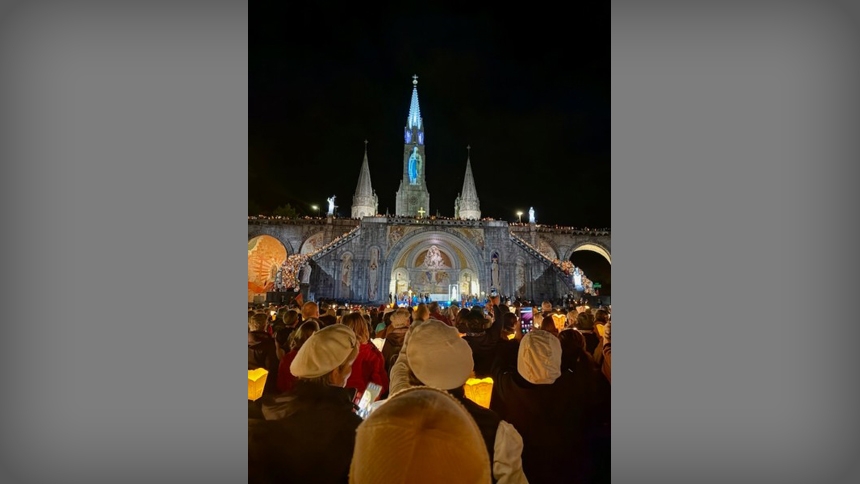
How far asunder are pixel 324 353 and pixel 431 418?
1286mm

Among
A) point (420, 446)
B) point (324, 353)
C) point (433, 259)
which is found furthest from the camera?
point (433, 259)

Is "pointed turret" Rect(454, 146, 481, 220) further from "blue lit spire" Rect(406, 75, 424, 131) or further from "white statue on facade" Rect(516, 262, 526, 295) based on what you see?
"white statue on facade" Rect(516, 262, 526, 295)

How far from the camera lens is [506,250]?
26469mm

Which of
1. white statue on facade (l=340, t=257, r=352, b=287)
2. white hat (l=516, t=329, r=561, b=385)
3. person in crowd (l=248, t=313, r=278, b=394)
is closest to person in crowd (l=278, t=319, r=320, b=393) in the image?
person in crowd (l=248, t=313, r=278, b=394)

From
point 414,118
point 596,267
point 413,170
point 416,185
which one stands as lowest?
point 596,267

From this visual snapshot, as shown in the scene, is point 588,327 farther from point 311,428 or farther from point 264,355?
point 311,428

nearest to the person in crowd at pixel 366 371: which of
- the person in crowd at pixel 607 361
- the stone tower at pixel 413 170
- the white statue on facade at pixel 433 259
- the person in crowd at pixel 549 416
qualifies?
the person in crowd at pixel 549 416

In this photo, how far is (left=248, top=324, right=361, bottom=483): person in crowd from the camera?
234 centimetres

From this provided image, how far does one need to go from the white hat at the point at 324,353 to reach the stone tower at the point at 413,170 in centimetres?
4615

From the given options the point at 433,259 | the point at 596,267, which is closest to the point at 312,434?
the point at 433,259

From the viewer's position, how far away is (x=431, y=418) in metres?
1.60
